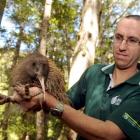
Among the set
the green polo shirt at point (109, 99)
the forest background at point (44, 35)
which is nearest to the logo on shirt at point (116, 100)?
the green polo shirt at point (109, 99)

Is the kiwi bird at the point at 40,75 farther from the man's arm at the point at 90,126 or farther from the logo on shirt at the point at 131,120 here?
the logo on shirt at the point at 131,120

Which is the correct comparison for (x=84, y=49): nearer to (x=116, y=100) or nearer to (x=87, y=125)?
(x=116, y=100)

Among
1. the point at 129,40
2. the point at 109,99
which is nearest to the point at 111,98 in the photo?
the point at 109,99

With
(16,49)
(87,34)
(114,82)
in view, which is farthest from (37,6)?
(114,82)

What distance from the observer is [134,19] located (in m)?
3.73

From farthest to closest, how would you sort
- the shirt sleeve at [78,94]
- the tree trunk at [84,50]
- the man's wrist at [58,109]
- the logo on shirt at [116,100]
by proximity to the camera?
1. the tree trunk at [84,50]
2. the shirt sleeve at [78,94]
3. the logo on shirt at [116,100]
4. the man's wrist at [58,109]

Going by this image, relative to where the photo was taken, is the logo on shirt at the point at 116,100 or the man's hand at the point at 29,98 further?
the logo on shirt at the point at 116,100

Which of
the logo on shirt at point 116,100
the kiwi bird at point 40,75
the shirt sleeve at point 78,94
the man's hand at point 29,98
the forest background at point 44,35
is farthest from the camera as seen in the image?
the forest background at point 44,35

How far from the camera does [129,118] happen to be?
3.36 m

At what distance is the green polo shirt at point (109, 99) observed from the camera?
3.35 m

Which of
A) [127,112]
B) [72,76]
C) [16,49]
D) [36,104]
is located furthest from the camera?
[16,49]

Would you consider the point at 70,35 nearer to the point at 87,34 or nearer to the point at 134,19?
the point at 87,34

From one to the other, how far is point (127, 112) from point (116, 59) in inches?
22.0

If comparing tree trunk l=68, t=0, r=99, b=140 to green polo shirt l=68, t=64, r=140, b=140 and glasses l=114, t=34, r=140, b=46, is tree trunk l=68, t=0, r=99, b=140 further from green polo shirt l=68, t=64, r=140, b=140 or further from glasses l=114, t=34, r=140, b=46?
glasses l=114, t=34, r=140, b=46
